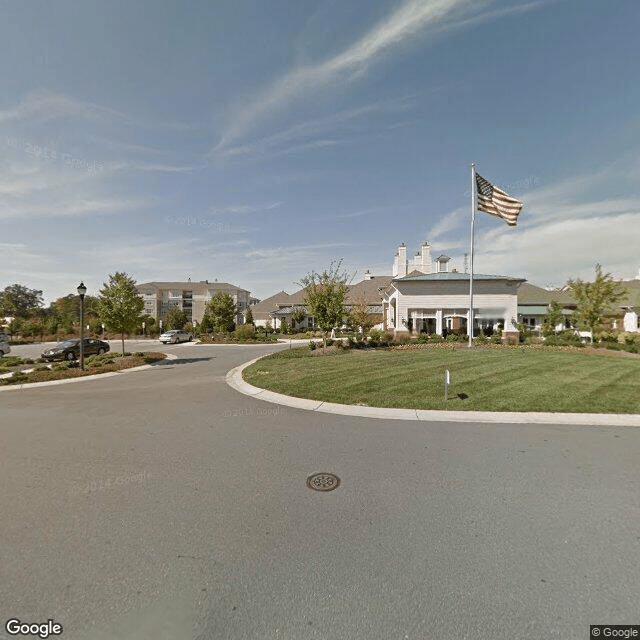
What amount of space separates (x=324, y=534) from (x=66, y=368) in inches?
684

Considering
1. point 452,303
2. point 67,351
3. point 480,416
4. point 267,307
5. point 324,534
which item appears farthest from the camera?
point 267,307

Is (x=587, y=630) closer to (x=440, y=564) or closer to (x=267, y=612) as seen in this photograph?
(x=440, y=564)

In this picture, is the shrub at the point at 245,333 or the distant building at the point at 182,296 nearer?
the shrub at the point at 245,333

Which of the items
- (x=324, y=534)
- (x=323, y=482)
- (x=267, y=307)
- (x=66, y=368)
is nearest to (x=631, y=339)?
(x=323, y=482)

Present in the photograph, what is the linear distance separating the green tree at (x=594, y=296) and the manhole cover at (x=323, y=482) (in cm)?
2350

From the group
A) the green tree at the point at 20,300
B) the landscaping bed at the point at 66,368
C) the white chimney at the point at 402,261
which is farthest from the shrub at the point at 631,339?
the green tree at the point at 20,300

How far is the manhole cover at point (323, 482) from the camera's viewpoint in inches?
160

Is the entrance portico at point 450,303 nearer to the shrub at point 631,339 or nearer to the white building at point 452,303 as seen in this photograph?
the white building at point 452,303

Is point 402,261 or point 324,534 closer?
point 324,534

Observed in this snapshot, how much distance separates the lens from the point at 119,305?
18.2m

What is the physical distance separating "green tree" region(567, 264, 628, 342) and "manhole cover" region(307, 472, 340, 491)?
23.5 m

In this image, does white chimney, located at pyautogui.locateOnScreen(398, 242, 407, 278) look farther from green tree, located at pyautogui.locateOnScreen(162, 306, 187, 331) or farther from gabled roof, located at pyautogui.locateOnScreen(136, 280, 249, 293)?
gabled roof, located at pyautogui.locateOnScreen(136, 280, 249, 293)

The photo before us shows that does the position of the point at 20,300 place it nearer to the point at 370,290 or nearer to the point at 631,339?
the point at 370,290

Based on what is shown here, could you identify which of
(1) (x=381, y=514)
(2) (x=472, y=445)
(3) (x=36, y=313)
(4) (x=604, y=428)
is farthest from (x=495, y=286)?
(3) (x=36, y=313)
